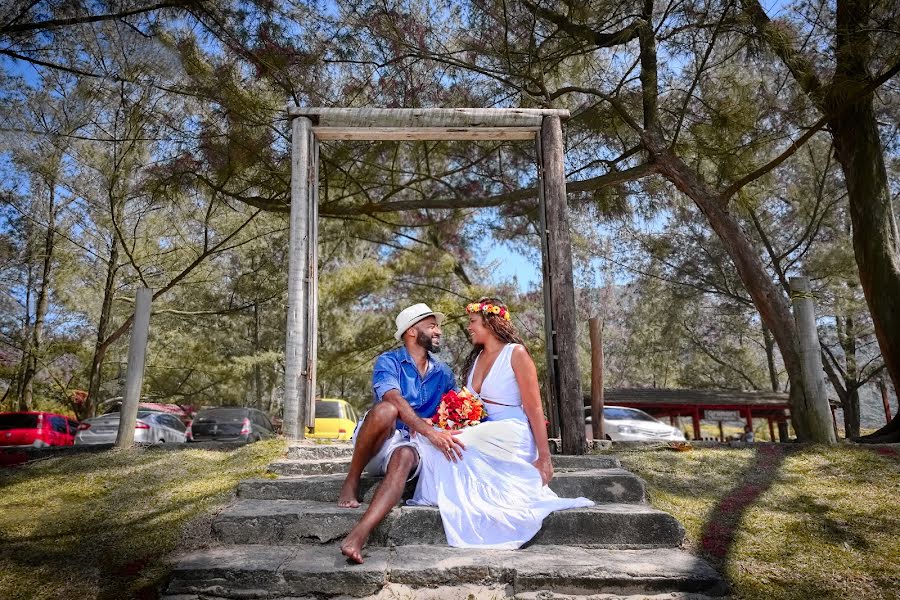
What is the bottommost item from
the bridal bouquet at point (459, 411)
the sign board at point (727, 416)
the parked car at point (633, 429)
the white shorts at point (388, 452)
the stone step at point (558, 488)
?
the sign board at point (727, 416)

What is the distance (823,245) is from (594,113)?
11.0 m

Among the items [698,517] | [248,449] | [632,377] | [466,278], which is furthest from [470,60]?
[632,377]

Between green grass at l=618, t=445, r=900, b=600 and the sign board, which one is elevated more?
green grass at l=618, t=445, r=900, b=600

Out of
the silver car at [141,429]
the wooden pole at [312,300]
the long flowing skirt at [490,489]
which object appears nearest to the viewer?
the long flowing skirt at [490,489]

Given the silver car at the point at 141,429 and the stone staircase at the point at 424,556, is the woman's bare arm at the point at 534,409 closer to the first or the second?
the stone staircase at the point at 424,556

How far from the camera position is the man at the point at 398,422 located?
3.07m

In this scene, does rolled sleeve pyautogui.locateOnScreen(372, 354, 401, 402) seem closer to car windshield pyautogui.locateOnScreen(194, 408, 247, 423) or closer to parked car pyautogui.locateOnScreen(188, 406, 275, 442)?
parked car pyautogui.locateOnScreen(188, 406, 275, 442)

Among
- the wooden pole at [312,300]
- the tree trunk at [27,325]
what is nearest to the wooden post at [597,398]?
the wooden pole at [312,300]

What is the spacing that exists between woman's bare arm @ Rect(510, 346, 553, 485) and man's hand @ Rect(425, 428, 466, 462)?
0.43 meters

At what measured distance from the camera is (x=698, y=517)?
152 inches

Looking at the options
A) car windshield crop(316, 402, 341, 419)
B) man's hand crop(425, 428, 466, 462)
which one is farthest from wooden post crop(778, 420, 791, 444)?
man's hand crop(425, 428, 466, 462)

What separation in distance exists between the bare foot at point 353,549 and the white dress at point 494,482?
48 centimetres

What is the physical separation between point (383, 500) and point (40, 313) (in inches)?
649

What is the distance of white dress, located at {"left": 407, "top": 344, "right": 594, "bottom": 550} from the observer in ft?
10.3
